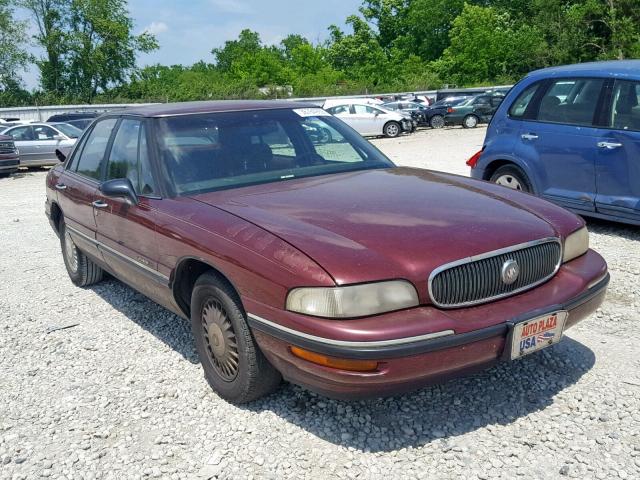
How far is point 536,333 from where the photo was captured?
9.73 feet

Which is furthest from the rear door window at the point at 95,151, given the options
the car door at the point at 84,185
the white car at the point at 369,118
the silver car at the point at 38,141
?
the white car at the point at 369,118

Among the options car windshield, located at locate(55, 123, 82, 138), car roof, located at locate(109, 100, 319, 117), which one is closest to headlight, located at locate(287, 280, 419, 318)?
car roof, located at locate(109, 100, 319, 117)

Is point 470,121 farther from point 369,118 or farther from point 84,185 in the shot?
point 84,185

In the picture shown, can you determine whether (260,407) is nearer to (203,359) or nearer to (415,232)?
(203,359)

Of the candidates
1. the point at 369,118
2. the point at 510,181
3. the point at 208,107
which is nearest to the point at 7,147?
the point at 510,181

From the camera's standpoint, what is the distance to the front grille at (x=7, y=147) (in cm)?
1581

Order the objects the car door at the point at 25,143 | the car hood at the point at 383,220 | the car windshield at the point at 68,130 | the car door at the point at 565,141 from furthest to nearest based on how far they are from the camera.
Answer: the car windshield at the point at 68,130
the car door at the point at 25,143
the car door at the point at 565,141
the car hood at the point at 383,220

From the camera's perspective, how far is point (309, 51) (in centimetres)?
6575

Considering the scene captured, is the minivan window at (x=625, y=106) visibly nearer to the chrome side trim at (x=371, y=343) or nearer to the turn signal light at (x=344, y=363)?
the chrome side trim at (x=371, y=343)

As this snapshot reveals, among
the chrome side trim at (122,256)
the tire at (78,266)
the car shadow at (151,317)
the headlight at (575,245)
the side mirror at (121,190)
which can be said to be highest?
the side mirror at (121,190)

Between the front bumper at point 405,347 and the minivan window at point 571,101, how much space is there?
422cm

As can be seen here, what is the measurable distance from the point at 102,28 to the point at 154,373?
5318cm

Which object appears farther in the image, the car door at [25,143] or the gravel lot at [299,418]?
the car door at [25,143]

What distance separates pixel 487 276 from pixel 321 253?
783 mm
